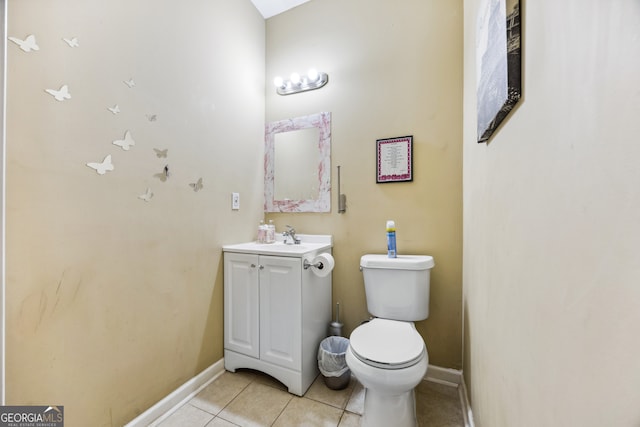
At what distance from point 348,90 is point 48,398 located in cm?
221

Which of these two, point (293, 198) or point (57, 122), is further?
point (293, 198)

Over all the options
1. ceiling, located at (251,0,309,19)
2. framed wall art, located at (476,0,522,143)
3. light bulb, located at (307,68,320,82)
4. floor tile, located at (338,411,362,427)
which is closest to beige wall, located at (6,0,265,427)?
ceiling, located at (251,0,309,19)


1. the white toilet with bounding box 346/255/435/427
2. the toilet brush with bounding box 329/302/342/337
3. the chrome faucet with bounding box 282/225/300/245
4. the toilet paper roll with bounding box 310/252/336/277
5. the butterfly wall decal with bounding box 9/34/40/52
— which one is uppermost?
the butterfly wall decal with bounding box 9/34/40/52

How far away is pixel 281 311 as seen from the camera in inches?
59.7

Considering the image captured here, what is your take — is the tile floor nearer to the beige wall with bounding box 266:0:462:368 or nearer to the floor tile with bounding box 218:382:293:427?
the floor tile with bounding box 218:382:293:427

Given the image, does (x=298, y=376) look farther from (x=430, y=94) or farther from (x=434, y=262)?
(x=430, y=94)

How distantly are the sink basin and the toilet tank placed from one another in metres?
0.38

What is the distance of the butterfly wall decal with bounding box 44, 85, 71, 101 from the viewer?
3.11ft

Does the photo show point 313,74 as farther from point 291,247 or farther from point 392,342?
point 392,342

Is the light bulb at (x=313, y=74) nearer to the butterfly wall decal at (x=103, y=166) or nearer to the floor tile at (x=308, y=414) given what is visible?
the butterfly wall decal at (x=103, y=166)

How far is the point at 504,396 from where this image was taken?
71 cm

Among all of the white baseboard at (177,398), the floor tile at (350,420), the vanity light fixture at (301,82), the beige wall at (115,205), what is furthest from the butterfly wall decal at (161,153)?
the floor tile at (350,420)

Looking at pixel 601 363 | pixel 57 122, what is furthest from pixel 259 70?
pixel 601 363

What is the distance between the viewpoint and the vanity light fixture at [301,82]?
6.26ft
